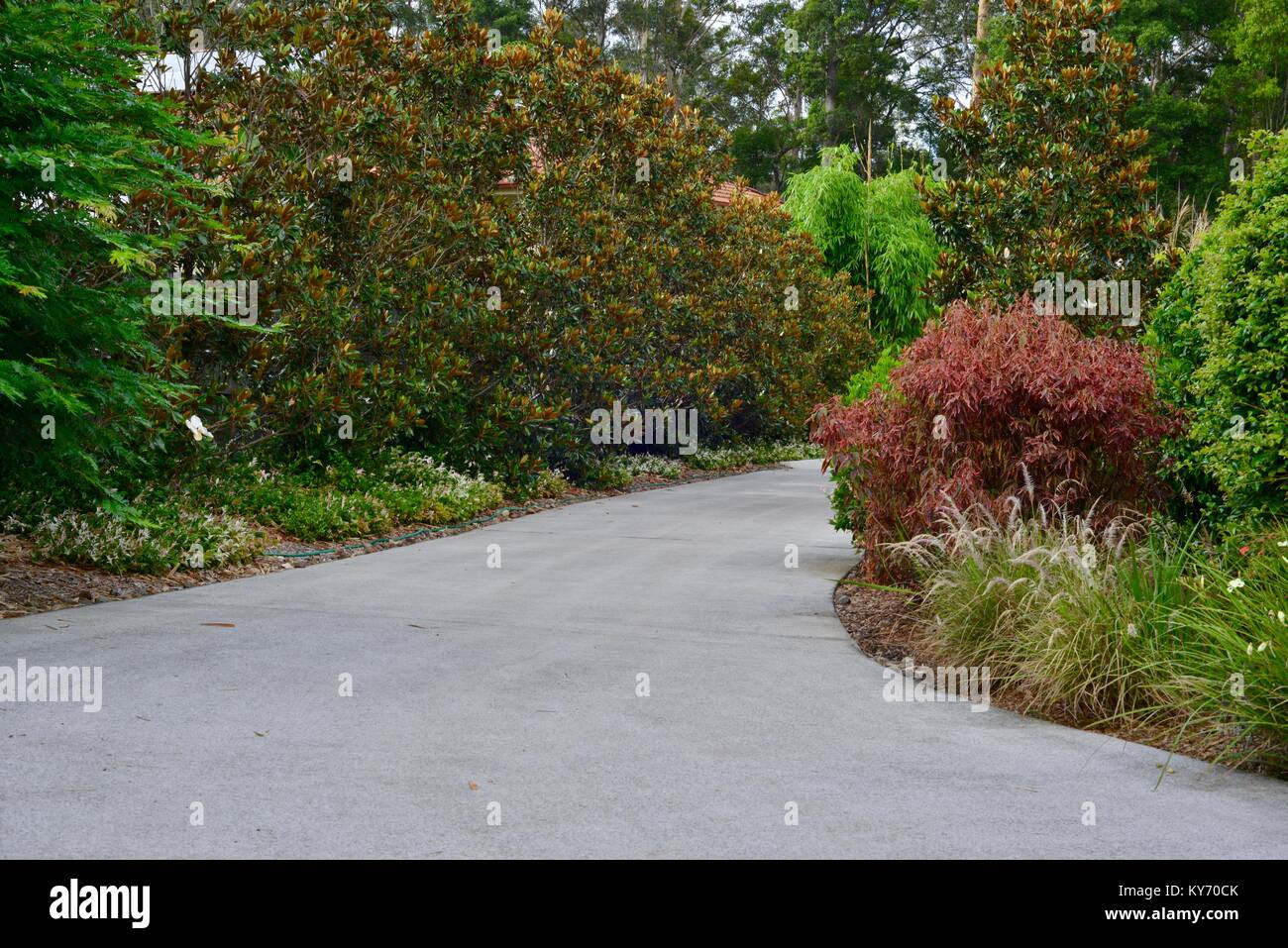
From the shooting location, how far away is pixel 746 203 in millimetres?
23031

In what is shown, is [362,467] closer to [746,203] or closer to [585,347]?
[585,347]

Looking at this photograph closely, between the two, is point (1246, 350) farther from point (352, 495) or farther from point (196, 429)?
point (352, 495)

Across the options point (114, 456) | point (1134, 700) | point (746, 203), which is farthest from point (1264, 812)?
point (746, 203)

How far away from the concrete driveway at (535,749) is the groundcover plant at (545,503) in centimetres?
3

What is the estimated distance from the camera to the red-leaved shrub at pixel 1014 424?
26.7ft

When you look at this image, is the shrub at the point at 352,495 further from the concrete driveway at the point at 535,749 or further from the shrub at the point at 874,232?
the shrub at the point at 874,232

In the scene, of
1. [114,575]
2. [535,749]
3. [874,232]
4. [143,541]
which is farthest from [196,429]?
[874,232]

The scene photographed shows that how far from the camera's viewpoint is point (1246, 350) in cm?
668

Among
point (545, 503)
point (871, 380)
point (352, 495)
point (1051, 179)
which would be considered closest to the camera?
point (871, 380)

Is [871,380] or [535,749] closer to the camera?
[535,749]

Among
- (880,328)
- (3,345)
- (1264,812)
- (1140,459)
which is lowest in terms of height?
(1264,812)

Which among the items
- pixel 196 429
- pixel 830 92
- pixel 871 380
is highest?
pixel 830 92

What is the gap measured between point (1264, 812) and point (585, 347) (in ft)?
41.5

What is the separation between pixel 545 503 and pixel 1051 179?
7264 millimetres
